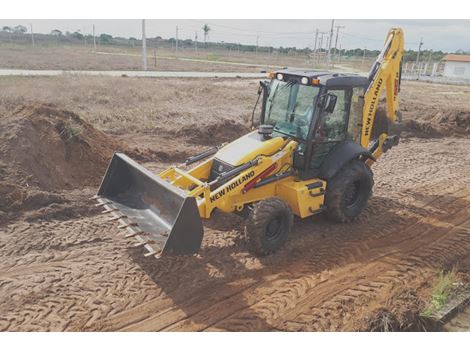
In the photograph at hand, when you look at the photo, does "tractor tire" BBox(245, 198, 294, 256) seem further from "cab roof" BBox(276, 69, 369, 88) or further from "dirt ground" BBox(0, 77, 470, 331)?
"cab roof" BBox(276, 69, 369, 88)

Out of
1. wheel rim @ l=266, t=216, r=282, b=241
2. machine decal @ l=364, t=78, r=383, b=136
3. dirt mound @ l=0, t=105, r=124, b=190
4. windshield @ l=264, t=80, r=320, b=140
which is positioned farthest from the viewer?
dirt mound @ l=0, t=105, r=124, b=190

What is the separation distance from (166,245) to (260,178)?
185 cm

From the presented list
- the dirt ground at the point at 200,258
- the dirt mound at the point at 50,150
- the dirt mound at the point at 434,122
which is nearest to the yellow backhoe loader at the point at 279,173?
the dirt ground at the point at 200,258

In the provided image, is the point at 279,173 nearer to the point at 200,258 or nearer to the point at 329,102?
the point at 329,102

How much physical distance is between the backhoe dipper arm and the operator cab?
0.31m

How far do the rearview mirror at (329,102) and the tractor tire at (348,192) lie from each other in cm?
111

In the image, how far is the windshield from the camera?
18.9ft

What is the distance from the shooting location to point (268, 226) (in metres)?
5.30

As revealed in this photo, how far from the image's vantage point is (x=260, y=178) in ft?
18.2

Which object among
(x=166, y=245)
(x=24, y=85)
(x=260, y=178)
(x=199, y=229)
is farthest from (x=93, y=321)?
(x=24, y=85)

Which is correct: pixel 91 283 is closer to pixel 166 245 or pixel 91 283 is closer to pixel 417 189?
pixel 166 245

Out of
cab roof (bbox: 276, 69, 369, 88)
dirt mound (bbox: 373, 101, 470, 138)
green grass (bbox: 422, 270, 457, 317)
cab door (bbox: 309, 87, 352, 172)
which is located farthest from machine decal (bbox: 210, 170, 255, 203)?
dirt mound (bbox: 373, 101, 470, 138)

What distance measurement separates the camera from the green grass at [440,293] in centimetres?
449

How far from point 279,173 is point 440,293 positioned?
249cm
